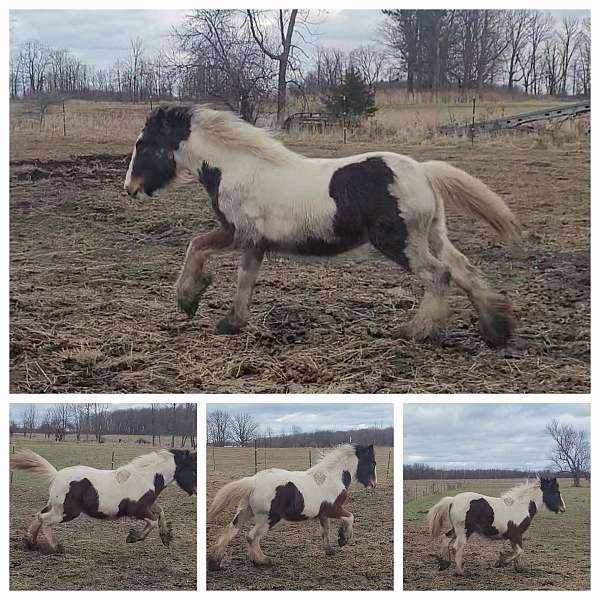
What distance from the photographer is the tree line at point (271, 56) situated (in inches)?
149

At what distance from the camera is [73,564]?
3479 millimetres

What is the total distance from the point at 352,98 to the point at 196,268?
41.6 inches

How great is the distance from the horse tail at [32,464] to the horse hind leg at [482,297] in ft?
5.78

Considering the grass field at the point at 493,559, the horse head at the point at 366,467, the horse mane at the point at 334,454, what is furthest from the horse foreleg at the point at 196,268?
the grass field at the point at 493,559

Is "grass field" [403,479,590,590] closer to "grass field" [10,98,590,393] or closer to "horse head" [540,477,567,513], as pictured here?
"horse head" [540,477,567,513]

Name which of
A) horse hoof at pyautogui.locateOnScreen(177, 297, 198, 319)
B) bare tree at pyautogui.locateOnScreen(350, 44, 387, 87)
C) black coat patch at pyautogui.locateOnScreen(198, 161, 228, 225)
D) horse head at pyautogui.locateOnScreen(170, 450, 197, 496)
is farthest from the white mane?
bare tree at pyautogui.locateOnScreen(350, 44, 387, 87)

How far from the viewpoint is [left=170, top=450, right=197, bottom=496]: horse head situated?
3537 millimetres

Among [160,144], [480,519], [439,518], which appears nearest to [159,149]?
[160,144]

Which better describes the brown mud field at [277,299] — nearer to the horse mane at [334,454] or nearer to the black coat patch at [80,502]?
the horse mane at [334,454]

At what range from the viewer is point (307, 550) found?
3.47 m

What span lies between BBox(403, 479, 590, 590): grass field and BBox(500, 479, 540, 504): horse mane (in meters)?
0.02
